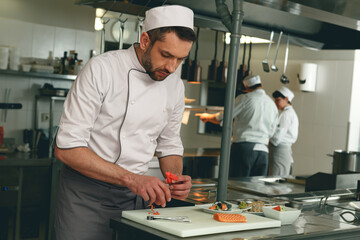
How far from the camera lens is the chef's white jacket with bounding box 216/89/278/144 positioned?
5348 mm

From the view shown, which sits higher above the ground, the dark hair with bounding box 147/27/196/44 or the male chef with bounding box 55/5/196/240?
the dark hair with bounding box 147/27/196/44

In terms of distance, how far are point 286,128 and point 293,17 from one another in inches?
126

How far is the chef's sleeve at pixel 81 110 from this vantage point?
183 centimetres

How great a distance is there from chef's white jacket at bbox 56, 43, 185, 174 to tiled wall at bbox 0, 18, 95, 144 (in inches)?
121

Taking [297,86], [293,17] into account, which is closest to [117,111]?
[293,17]

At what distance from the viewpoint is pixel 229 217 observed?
5.56 ft

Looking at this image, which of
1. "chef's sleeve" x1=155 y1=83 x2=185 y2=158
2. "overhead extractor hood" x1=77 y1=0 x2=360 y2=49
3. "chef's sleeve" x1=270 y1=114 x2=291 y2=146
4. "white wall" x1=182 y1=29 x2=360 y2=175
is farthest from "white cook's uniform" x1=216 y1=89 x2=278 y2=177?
"chef's sleeve" x1=155 y1=83 x2=185 y2=158

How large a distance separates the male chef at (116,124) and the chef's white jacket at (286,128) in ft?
13.9

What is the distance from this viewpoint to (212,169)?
5617mm

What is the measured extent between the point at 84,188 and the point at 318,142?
5166 mm

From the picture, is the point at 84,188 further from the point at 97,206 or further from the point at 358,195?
the point at 358,195

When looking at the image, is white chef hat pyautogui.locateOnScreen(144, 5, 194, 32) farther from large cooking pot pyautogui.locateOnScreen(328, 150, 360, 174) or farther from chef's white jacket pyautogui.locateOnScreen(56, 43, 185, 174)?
large cooking pot pyautogui.locateOnScreen(328, 150, 360, 174)

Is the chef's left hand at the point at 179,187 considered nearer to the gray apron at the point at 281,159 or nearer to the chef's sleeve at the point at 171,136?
the chef's sleeve at the point at 171,136

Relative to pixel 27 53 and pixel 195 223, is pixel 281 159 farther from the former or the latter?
pixel 195 223
